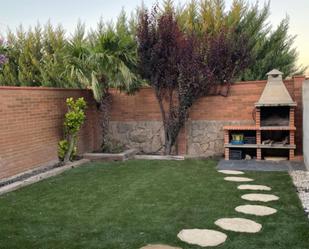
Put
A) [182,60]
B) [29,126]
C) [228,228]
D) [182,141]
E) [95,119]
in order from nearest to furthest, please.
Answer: [228,228] < [29,126] < [182,60] < [182,141] < [95,119]

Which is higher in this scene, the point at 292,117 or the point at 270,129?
the point at 292,117

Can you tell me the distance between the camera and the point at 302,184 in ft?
18.1

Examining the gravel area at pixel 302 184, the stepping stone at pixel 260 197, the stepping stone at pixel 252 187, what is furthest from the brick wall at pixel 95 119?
the stepping stone at pixel 260 197

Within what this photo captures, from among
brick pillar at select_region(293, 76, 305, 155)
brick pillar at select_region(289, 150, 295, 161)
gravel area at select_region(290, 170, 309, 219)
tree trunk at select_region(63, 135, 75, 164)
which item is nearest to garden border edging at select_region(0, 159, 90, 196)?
tree trunk at select_region(63, 135, 75, 164)

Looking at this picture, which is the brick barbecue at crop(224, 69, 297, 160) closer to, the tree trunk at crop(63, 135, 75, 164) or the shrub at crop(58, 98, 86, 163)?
the shrub at crop(58, 98, 86, 163)

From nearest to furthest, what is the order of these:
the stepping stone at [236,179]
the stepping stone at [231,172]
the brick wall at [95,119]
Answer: the stepping stone at [236,179], the brick wall at [95,119], the stepping stone at [231,172]

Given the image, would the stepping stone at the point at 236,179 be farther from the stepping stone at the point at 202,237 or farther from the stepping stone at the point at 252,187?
the stepping stone at the point at 202,237

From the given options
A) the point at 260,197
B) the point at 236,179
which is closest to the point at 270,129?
the point at 236,179

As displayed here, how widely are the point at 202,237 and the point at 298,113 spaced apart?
547 centimetres

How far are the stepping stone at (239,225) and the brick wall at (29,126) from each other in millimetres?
3984

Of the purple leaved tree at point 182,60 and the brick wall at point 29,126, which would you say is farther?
the purple leaved tree at point 182,60

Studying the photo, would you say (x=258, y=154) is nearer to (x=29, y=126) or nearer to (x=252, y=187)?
(x=252, y=187)

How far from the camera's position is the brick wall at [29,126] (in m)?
6.18

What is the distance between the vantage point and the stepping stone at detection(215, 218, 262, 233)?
11.9 ft
